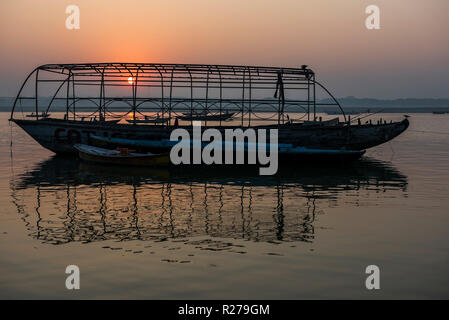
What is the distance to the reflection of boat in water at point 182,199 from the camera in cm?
1515

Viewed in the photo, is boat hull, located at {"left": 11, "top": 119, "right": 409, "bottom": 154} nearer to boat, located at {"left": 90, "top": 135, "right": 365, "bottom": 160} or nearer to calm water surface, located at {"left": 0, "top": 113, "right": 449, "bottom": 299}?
boat, located at {"left": 90, "top": 135, "right": 365, "bottom": 160}

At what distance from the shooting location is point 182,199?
2061cm

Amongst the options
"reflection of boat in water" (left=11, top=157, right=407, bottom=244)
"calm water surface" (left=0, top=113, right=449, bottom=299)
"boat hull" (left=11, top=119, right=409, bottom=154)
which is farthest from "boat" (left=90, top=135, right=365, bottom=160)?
"calm water surface" (left=0, top=113, right=449, bottom=299)

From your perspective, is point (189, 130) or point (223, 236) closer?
point (223, 236)

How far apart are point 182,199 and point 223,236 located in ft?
20.7

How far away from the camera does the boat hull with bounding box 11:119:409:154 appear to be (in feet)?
114

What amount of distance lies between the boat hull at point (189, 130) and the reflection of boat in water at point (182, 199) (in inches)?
148

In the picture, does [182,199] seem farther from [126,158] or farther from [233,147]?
[233,147]

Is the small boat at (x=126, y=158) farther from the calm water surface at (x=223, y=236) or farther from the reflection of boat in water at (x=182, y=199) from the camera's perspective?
the calm water surface at (x=223, y=236)

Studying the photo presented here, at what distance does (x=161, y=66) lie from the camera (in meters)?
34.8

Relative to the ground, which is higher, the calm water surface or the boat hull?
the boat hull

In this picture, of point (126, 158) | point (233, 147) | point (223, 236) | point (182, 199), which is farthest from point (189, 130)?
point (223, 236)

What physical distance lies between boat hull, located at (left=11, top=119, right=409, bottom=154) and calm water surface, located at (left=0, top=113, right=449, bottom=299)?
27.4ft

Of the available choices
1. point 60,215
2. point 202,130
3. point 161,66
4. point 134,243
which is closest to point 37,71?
point 161,66
